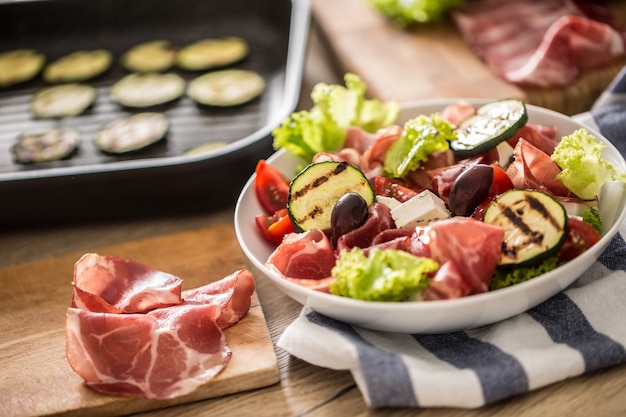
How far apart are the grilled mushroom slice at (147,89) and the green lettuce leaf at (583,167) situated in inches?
69.6

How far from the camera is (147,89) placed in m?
3.19

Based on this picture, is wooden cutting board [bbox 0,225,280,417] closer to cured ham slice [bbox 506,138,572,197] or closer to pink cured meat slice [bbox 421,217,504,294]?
pink cured meat slice [bbox 421,217,504,294]

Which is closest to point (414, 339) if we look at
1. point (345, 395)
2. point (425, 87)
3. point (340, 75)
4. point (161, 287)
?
point (345, 395)

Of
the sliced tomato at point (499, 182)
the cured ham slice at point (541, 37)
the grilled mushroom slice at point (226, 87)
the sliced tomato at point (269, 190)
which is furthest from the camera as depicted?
the grilled mushroom slice at point (226, 87)

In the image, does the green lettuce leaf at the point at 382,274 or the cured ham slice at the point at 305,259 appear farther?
the cured ham slice at the point at 305,259

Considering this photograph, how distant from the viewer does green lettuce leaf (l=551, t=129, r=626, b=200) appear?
6.06ft

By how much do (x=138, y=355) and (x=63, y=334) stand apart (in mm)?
353

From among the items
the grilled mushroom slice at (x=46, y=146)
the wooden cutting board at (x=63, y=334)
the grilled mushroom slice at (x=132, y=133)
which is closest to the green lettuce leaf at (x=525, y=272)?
the wooden cutting board at (x=63, y=334)

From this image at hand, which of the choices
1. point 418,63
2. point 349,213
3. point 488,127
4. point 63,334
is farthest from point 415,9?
point 63,334

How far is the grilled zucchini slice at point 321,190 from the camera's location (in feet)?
6.45

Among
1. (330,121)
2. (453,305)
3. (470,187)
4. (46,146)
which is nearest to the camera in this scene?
(453,305)

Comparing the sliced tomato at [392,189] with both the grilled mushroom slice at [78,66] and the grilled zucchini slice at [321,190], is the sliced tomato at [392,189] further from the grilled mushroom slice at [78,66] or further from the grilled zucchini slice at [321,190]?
the grilled mushroom slice at [78,66]

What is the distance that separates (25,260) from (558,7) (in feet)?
7.67

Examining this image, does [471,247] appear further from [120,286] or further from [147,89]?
[147,89]
